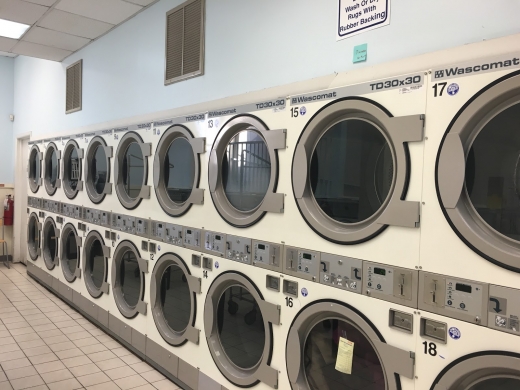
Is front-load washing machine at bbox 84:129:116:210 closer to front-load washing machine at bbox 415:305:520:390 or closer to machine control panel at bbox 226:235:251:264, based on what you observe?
machine control panel at bbox 226:235:251:264

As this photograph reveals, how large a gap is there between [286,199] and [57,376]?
2.71 metres

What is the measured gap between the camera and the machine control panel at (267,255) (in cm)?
255

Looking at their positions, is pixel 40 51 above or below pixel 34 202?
above

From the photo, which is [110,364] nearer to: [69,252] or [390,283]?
[69,252]

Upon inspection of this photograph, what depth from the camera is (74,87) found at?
224 inches

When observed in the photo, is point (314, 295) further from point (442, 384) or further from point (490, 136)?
point (490, 136)

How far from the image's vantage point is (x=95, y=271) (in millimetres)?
5020

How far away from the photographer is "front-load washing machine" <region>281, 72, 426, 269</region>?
1.90 metres

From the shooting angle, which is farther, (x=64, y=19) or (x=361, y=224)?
(x=64, y=19)

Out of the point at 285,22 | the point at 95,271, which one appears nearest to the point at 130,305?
the point at 95,271

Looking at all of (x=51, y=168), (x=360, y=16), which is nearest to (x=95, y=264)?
(x=51, y=168)

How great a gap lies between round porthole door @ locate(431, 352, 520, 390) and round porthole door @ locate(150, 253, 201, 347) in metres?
1.99

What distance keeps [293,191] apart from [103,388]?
2.39 m

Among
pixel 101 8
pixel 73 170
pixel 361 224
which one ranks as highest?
pixel 101 8
